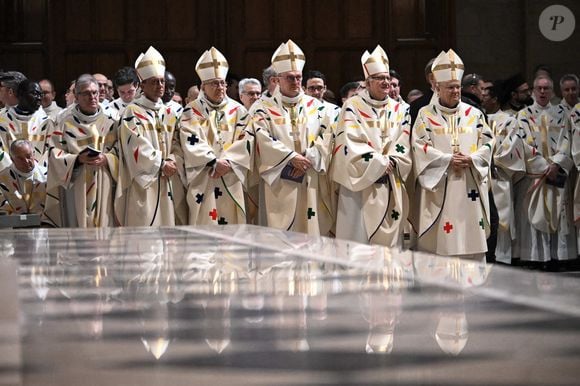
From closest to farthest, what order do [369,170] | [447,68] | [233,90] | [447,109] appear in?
[369,170]
[447,109]
[447,68]
[233,90]

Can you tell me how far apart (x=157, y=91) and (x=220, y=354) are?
23.3ft

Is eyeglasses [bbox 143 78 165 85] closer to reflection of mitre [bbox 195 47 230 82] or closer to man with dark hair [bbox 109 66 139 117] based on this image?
reflection of mitre [bbox 195 47 230 82]

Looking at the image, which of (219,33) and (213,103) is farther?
(219,33)

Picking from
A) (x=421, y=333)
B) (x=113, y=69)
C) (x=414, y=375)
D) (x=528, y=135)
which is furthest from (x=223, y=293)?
(x=113, y=69)

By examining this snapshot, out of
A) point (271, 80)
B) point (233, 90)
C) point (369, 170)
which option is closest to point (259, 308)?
point (369, 170)

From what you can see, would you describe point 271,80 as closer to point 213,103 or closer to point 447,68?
point 213,103

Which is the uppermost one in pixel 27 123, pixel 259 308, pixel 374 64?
pixel 374 64

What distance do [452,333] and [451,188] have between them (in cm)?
663

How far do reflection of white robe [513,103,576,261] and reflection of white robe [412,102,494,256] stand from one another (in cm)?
238

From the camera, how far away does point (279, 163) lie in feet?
26.3

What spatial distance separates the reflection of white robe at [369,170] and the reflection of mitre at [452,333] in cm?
629

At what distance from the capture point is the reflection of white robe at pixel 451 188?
26.2 ft

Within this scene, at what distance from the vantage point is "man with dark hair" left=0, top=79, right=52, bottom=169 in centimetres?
888

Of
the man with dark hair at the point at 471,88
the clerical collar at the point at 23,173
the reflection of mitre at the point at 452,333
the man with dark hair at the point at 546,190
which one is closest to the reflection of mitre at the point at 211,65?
the clerical collar at the point at 23,173
